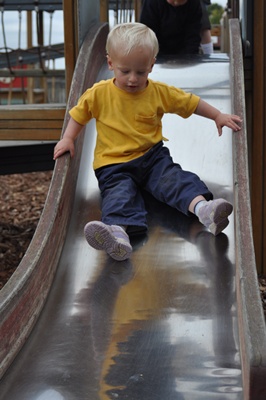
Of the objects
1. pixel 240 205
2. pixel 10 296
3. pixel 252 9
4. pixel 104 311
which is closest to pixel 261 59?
pixel 252 9

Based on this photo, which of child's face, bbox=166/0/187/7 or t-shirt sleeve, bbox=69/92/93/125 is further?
child's face, bbox=166/0/187/7

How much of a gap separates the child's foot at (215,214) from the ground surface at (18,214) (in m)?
1.42

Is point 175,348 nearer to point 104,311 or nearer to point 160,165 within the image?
point 104,311


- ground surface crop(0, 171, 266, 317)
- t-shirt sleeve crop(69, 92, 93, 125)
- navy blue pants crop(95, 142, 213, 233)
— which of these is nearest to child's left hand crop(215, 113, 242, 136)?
navy blue pants crop(95, 142, 213, 233)

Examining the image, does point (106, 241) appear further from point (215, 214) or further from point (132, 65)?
point (132, 65)

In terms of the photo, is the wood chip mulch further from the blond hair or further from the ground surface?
the blond hair

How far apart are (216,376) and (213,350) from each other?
0.18 meters

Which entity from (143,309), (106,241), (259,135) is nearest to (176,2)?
(259,135)

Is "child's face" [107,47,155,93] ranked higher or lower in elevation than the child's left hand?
higher

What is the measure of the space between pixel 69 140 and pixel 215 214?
0.84 m

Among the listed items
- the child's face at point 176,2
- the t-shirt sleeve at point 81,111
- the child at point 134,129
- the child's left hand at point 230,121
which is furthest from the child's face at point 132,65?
the child's face at point 176,2

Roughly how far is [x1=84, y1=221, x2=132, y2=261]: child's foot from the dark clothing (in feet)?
9.25

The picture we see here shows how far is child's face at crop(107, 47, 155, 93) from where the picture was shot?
3.57 meters

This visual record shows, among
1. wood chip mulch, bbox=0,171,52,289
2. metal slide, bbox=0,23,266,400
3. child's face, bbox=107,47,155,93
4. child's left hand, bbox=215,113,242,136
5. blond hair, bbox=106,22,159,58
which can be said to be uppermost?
blond hair, bbox=106,22,159,58
